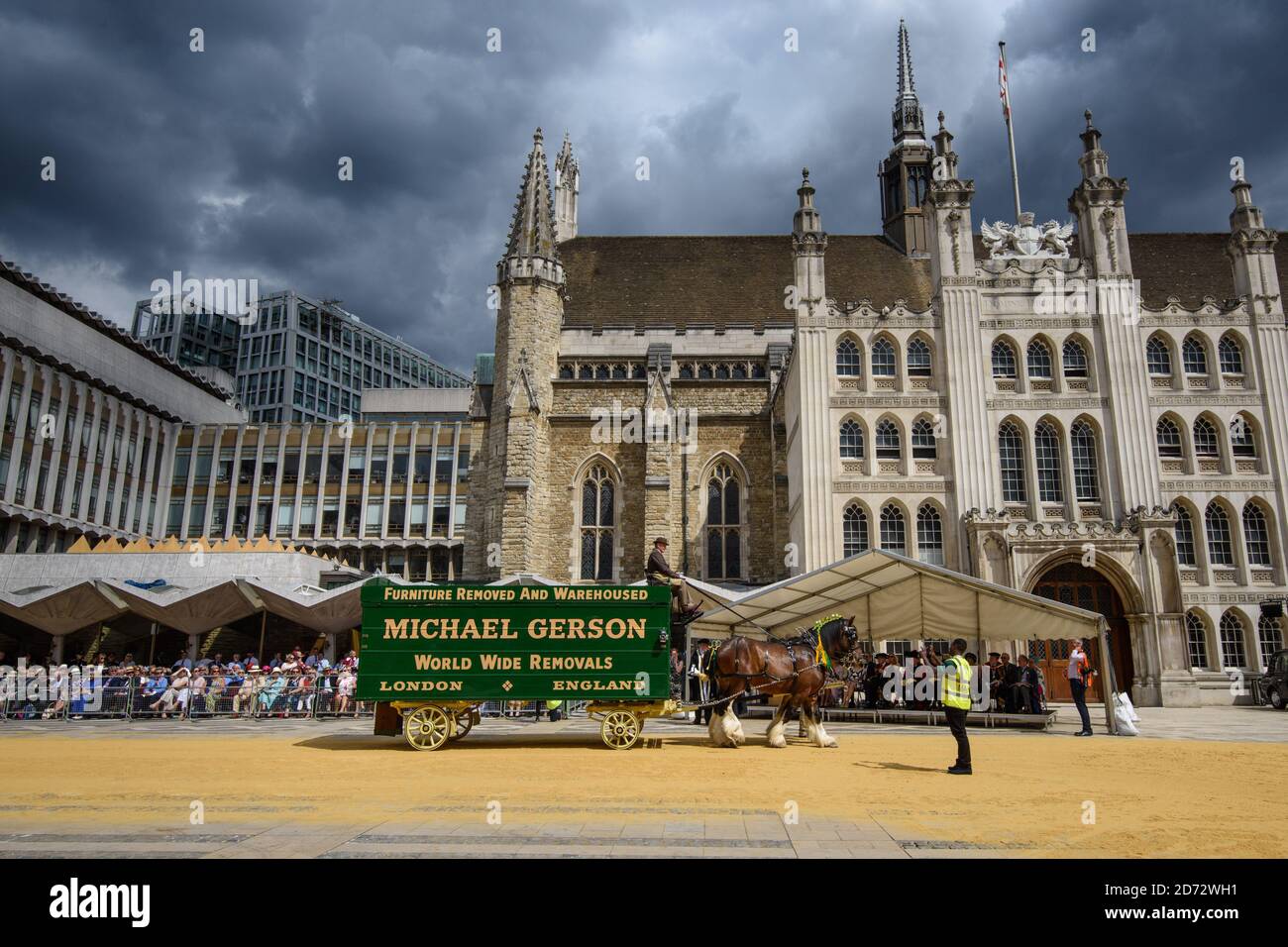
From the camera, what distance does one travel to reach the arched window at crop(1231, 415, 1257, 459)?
29.1 metres

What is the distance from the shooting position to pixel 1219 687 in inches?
1029

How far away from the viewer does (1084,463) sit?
2928 cm

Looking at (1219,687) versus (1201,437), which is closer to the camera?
(1219,687)

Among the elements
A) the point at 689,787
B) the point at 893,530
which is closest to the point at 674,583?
the point at 689,787

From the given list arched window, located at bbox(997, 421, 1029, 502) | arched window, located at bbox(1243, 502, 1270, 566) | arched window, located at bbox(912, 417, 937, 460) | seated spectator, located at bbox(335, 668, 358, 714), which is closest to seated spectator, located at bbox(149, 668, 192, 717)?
seated spectator, located at bbox(335, 668, 358, 714)

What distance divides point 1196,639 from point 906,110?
37669 millimetres

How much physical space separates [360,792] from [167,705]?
15.9m

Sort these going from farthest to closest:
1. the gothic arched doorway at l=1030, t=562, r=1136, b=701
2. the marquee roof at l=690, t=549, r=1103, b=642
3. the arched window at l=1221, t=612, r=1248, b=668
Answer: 1. the arched window at l=1221, t=612, r=1248, b=668
2. the gothic arched doorway at l=1030, t=562, r=1136, b=701
3. the marquee roof at l=690, t=549, r=1103, b=642

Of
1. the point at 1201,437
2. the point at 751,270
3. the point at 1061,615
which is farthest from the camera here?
the point at 751,270

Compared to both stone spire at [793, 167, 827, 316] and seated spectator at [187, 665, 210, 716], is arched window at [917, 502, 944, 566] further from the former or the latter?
seated spectator at [187, 665, 210, 716]

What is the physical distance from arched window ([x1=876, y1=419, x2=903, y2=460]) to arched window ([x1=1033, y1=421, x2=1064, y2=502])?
15.5 ft

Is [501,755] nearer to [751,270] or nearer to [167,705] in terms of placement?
[167,705]

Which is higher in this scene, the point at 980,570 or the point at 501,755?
the point at 980,570
